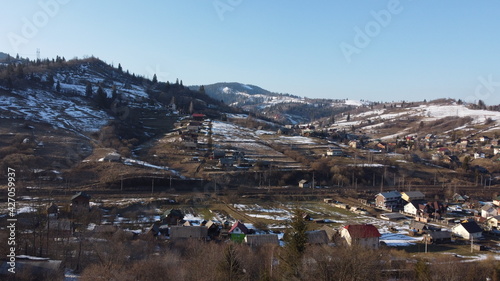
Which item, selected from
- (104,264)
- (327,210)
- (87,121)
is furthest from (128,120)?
(104,264)

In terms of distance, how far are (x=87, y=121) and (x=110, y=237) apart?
157 ft

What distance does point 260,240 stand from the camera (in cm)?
2103

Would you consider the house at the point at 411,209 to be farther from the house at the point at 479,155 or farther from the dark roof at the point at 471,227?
the house at the point at 479,155

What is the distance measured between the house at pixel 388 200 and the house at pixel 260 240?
1902 cm

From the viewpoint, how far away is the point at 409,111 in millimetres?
148625

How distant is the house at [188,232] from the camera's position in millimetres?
21828

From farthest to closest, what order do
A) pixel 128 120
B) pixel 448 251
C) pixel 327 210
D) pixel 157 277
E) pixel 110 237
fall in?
pixel 128 120, pixel 327 210, pixel 448 251, pixel 110 237, pixel 157 277

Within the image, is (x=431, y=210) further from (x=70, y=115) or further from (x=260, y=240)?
(x=70, y=115)

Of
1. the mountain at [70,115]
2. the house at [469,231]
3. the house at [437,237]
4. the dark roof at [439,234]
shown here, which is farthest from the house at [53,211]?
the house at [469,231]

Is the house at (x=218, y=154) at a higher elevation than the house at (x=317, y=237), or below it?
higher

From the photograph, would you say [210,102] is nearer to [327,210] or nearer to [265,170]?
[265,170]

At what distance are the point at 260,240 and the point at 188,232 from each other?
4.52 metres

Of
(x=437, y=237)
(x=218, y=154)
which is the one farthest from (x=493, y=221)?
(x=218, y=154)

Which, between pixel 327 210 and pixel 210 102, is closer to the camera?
pixel 327 210
